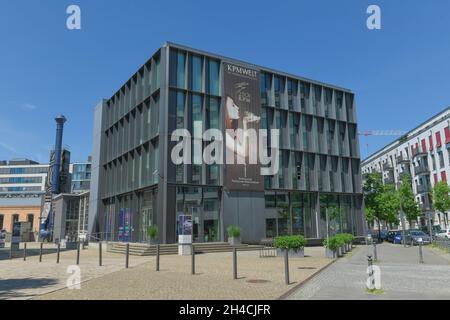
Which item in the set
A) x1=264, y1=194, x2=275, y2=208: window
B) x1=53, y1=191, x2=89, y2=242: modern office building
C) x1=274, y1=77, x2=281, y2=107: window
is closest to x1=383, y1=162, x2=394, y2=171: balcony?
x1=274, y1=77, x2=281, y2=107: window

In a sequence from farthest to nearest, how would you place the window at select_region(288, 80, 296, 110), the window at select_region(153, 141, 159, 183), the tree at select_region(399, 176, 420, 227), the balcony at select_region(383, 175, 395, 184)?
1. the balcony at select_region(383, 175, 395, 184)
2. the tree at select_region(399, 176, 420, 227)
3. the window at select_region(288, 80, 296, 110)
4. the window at select_region(153, 141, 159, 183)

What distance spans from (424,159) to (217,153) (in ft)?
147

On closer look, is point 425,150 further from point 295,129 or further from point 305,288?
point 305,288

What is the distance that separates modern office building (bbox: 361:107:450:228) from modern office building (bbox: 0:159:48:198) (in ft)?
329

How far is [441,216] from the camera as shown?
56500mm

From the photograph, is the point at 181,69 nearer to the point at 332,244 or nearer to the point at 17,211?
the point at 332,244

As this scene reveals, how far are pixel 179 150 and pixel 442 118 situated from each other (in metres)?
43.2

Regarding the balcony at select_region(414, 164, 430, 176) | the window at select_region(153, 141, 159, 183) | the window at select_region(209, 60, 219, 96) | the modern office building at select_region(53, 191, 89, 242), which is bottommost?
the modern office building at select_region(53, 191, 89, 242)

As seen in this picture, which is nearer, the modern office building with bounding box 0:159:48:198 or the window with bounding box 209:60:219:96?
the window with bounding box 209:60:219:96

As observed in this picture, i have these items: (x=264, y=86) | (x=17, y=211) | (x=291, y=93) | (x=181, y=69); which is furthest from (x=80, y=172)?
(x=181, y=69)

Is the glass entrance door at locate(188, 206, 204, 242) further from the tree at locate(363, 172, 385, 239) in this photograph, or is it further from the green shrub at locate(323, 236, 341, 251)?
the tree at locate(363, 172, 385, 239)

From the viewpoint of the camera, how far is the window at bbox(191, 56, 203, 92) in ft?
106

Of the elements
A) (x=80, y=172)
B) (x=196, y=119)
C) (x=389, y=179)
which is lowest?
(x=196, y=119)

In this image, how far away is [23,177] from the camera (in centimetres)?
12188
